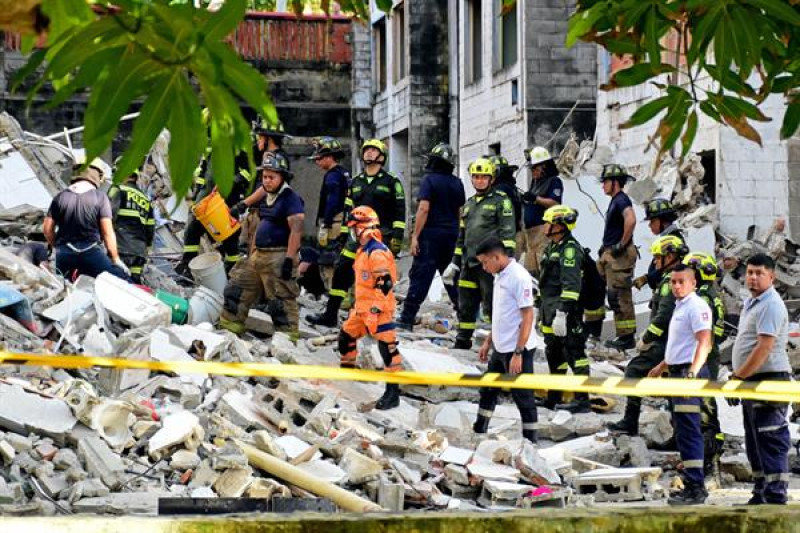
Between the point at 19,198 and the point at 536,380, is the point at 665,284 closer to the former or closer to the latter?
the point at 536,380

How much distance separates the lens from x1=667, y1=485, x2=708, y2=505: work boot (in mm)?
8633

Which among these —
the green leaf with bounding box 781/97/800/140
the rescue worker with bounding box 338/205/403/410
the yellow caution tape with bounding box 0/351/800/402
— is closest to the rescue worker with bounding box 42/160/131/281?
the rescue worker with bounding box 338/205/403/410

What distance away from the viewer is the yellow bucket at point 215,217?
13516mm

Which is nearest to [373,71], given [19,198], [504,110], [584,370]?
[504,110]

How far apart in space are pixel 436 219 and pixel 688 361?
17.6 feet

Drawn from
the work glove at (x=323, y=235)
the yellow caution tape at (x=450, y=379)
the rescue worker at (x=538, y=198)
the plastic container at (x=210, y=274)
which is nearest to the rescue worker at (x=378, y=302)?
the plastic container at (x=210, y=274)

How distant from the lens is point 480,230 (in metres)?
12.6

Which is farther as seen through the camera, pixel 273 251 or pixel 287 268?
pixel 273 251

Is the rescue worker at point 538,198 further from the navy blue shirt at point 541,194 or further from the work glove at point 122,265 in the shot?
the work glove at point 122,265

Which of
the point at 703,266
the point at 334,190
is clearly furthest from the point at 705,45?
the point at 334,190

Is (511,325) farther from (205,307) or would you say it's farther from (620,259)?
(620,259)

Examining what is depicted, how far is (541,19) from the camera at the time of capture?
2184cm

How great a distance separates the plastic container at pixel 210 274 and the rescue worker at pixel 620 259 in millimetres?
3862

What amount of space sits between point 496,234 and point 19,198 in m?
6.31
